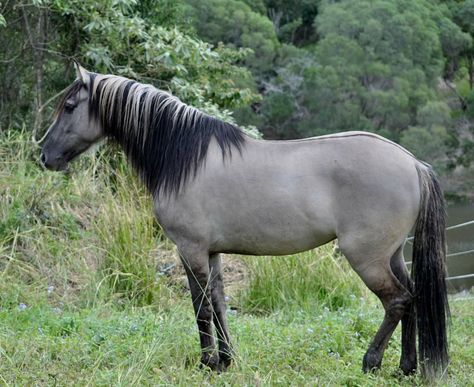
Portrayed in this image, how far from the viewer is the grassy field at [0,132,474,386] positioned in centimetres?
406

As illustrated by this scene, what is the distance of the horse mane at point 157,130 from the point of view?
4348 mm

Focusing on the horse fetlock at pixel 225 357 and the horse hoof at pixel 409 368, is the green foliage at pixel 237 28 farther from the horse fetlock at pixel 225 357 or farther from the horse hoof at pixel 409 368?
the horse hoof at pixel 409 368

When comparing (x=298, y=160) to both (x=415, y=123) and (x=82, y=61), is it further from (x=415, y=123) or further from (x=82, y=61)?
(x=415, y=123)

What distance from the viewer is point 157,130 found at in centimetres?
447

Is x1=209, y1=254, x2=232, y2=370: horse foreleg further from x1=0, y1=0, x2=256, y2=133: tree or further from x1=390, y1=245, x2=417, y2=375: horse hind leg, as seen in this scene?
x1=0, y1=0, x2=256, y2=133: tree

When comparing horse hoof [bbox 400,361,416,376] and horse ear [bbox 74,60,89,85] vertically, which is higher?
horse ear [bbox 74,60,89,85]

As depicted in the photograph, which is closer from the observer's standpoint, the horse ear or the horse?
the horse

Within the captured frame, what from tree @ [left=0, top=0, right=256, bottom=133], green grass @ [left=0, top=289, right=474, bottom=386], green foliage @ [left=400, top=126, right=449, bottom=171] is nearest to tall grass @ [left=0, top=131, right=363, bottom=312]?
green grass @ [left=0, top=289, right=474, bottom=386]

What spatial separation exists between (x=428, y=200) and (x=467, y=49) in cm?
4089

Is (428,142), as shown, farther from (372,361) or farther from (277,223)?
(277,223)

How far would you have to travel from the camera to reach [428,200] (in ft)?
13.5

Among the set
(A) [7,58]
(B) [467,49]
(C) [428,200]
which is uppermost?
(C) [428,200]

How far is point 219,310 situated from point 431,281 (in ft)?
4.11

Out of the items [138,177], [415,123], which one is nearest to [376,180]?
[138,177]
